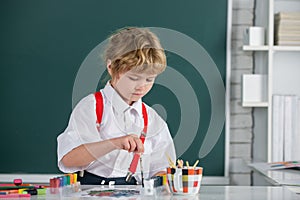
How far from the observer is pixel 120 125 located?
8.20 feet

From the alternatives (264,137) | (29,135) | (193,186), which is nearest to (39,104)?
(29,135)

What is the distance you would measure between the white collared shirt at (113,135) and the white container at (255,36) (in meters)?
1.15

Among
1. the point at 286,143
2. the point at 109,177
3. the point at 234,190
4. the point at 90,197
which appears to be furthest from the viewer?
the point at 286,143

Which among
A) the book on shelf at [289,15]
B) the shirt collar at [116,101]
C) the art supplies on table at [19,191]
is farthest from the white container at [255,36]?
the art supplies on table at [19,191]

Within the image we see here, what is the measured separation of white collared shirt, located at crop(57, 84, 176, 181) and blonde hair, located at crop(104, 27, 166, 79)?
0.13m

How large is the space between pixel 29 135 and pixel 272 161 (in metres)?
1.39

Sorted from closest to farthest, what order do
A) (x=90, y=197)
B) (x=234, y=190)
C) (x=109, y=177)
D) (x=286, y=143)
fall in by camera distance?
(x=90, y=197), (x=234, y=190), (x=109, y=177), (x=286, y=143)

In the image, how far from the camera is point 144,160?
240cm

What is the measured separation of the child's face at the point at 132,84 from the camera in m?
2.35

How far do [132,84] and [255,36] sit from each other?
51.8 inches

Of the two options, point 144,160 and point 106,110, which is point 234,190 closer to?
point 144,160

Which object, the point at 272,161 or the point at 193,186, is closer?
the point at 193,186

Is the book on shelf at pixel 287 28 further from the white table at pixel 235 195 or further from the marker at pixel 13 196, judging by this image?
the marker at pixel 13 196

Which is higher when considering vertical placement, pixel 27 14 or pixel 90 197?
pixel 27 14
